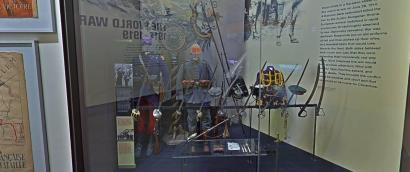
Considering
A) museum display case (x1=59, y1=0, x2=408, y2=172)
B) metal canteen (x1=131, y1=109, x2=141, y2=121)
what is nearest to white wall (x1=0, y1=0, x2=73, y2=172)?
museum display case (x1=59, y1=0, x2=408, y2=172)

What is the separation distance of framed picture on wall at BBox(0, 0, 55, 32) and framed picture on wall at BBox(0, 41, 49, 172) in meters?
0.06

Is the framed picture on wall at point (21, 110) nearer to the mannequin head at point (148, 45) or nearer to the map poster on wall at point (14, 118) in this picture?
the map poster on wall at point (14, 118)

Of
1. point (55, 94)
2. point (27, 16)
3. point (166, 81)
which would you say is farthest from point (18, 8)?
point (166, 81)

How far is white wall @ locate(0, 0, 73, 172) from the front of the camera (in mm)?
1076

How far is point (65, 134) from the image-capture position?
116 centimetres

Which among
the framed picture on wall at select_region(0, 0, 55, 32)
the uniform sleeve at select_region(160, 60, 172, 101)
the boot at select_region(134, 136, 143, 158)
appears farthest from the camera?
the uniform sleeve at select_region(160, 60, 172, 101)

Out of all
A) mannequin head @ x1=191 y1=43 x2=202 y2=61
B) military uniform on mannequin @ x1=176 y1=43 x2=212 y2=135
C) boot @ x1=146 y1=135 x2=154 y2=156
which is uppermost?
mannequin head @ x1=191 y1=43 x2=202 y2=61

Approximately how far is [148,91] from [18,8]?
797 millimetres

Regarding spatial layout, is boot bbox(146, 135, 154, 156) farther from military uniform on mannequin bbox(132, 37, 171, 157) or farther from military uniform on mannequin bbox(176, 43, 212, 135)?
military uniform on mannequin bbox(176, 43, 212, 135)

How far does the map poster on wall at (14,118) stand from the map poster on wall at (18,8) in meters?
0.15

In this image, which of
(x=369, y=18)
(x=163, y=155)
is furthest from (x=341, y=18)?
(x=163, y=155)

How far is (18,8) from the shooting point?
1054mm

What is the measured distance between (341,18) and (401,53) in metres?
0.48

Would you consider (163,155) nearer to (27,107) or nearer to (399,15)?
(27,107)
